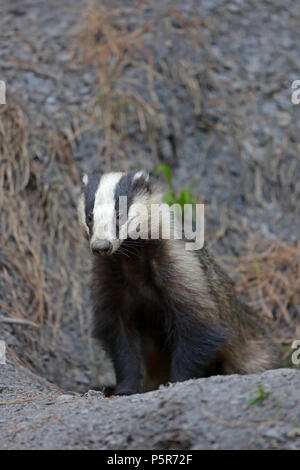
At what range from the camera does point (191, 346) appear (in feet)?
14.5

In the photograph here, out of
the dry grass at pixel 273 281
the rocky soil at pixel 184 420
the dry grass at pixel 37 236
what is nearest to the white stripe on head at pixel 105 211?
the rocky soil at pixel 184 420

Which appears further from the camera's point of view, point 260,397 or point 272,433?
point 260,397

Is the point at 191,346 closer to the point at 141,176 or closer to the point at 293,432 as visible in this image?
the point at 141,176

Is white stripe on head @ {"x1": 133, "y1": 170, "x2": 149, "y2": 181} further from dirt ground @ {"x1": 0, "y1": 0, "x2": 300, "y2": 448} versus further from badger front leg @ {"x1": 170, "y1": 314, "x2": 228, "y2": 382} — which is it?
dirt ground @ {"x1": 0, "y1": 0, "x2": 300, "y2": 448}

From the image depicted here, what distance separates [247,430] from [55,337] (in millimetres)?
3025

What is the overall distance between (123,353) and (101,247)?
936 mm

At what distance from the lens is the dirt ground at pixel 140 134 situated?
6.05 metres

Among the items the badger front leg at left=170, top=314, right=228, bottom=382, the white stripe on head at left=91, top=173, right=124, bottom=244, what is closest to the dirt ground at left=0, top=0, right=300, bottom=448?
the badger front leg at left=170, top=314, right=228, bottom=382

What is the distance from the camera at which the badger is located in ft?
14.1

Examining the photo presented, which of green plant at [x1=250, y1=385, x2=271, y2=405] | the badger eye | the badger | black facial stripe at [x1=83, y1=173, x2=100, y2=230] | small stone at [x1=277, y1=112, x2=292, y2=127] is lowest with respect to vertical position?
green plant at [x1=250, y1=385, x2=271, y2=405]

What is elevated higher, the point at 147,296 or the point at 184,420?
the point at 147,296

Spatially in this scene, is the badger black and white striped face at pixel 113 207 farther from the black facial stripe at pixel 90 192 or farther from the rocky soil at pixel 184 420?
the rocky soil at pixel 184 420

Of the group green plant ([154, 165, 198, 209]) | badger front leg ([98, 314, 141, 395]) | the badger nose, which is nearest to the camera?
the badger nose

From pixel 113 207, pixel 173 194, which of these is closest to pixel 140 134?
pixel 173 194
